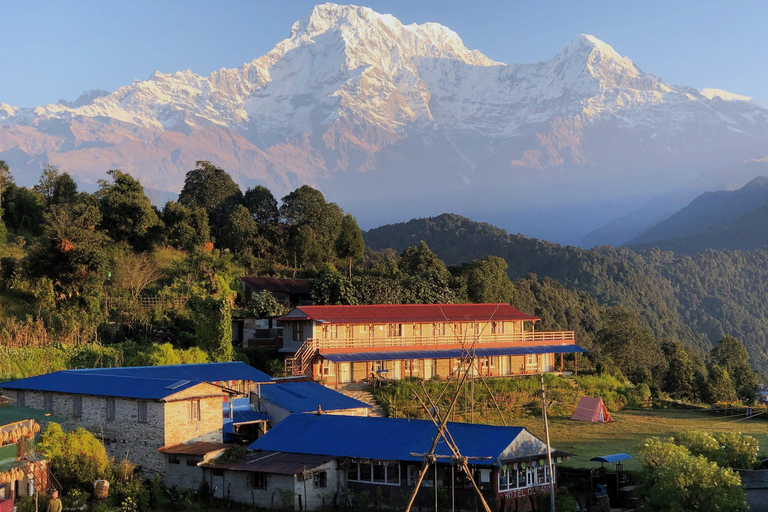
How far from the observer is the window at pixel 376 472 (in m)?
22.6

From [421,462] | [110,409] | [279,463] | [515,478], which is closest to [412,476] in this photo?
[421,462]

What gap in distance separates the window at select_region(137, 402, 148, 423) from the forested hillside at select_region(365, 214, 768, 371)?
8457cm

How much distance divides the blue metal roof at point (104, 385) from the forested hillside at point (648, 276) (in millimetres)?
83300

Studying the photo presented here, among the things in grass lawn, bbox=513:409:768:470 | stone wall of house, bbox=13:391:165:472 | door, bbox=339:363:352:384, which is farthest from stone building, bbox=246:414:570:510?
door, bbox=339:363:352:384

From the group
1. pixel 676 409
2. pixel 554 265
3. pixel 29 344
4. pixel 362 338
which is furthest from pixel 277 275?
pixel 554 265

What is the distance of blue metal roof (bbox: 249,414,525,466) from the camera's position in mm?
22312

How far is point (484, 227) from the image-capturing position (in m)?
120

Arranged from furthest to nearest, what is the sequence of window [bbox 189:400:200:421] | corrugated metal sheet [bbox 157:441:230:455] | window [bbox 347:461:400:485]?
window [bbox 189:400:200:421] < corrugated metal sheet [bbox 157:441:230:455] < window [bbox 347:461:400:485]

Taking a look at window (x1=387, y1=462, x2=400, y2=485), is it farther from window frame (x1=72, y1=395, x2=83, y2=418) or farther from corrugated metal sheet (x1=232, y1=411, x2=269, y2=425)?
window frame (x1=72, y1=395, x2=83, y2=418)

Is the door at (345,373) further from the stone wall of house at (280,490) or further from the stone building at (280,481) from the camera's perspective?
the stone wall of house at (280,490)

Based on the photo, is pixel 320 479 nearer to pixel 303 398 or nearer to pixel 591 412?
pixel 303 398

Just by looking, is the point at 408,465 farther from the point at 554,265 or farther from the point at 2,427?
the point at 554,265

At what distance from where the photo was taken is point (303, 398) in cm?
2911

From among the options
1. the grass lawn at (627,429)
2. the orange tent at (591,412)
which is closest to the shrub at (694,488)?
the grass lawn at (627,429)
